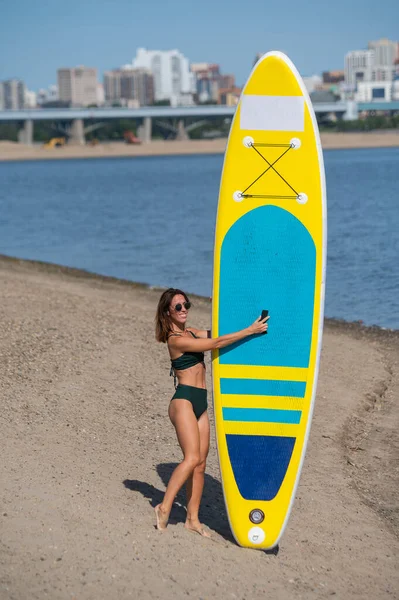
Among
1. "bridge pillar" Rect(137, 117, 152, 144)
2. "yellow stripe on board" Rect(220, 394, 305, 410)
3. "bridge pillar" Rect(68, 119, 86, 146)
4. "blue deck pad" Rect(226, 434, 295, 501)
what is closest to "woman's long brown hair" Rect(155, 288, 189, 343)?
"yellow stripe on board" Rect(220, 394, 305, 410)

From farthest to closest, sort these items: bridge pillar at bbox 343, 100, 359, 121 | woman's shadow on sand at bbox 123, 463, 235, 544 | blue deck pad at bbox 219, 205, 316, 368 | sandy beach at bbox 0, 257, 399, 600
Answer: bridge pillar at bbox 343, 100, 359, 121 → woman's shadow on sand at bbox 123, 463, 235, 544 → blue deck pad at bbox 219, 205, 316, 368 → sandy beach at bbox 0, 257, 399, 600

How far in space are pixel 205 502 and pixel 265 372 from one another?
1292 mm

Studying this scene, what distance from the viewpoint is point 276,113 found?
659cm

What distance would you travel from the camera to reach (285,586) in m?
5.84

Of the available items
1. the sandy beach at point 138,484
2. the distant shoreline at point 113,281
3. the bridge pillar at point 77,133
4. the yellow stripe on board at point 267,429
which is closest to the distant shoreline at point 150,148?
the bridge pillar at point 77,133

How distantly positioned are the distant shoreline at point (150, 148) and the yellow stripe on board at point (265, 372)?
11669cm

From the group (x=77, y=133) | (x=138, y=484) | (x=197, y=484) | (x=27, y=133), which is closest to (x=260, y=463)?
(x=197, y=484)

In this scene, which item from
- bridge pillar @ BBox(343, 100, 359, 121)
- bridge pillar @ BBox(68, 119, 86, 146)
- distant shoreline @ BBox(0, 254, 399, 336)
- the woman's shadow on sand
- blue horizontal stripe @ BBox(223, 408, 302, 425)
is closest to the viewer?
blue horizontal stripe @ BBox(223, 408, 302, 425)

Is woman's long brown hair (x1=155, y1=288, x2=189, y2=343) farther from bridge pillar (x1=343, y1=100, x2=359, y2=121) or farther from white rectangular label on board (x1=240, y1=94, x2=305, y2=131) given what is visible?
bridge pillar (x1=343, y1=100, x2=359, y2=121)

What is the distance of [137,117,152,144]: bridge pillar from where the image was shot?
118m

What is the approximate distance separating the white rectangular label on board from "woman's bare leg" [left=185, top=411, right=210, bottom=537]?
1.91 m

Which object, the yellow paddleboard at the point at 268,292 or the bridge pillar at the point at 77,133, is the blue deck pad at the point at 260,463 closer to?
the yellow paddleboard at the point at 268,292

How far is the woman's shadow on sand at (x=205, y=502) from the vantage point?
22.1 feet

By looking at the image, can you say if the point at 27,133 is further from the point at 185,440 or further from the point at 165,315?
the point at 185,440
